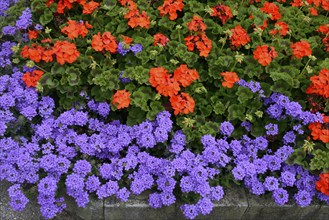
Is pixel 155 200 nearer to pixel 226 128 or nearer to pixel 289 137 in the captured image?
pixel 226 128

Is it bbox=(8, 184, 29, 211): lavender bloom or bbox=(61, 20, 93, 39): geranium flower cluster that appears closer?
bbox=(8, 184, 29, 211): lavender bloom

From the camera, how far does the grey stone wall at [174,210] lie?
3154 mm

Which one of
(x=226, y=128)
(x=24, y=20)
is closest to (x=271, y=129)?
(x=226, y=128)

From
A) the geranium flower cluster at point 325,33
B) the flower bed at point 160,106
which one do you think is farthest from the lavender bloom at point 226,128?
the geranium flower cluster at point 325,33

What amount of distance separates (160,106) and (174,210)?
82 centimetres

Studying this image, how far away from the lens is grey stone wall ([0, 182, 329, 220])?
10.3 ft

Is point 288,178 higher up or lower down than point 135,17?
lower down

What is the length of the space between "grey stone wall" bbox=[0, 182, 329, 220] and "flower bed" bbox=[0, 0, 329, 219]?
87mm

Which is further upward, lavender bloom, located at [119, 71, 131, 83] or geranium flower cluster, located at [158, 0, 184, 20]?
geranium flower cluster, located at [158, 0, 184, 20]

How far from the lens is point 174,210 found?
3.19 metres

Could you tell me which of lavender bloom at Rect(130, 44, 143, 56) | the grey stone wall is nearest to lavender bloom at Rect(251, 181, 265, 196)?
the grey stone wall

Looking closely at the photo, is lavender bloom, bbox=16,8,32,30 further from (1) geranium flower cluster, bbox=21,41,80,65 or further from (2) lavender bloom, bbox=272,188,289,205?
(2) lavender bloom, bbox=272,188,289,205

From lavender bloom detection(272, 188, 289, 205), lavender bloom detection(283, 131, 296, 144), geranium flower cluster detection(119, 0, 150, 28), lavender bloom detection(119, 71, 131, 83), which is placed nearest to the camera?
lavender bloom detection(272, 188, 289, 205)

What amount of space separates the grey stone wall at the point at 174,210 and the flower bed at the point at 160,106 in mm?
87
